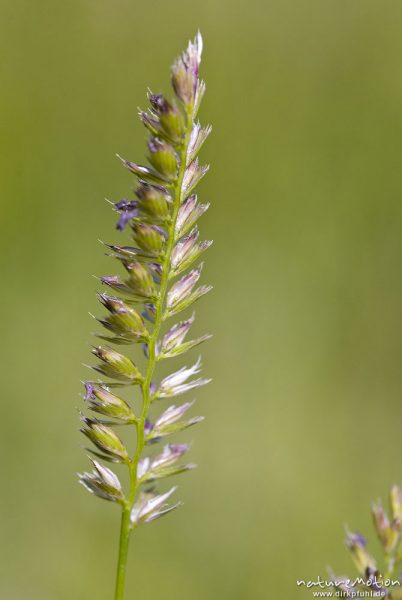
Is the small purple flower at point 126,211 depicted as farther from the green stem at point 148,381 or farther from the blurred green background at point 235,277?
the blurred green background at point 235,277

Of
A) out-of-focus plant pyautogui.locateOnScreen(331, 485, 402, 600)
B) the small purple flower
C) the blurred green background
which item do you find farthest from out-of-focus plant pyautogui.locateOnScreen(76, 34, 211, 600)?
the blurred green background

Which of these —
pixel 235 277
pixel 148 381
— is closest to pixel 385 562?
pixel 148 381

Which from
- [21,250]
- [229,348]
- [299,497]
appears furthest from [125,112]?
[299,497]

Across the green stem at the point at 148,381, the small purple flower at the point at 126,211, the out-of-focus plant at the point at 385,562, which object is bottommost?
the out-of-focus plant at the point at 385,562

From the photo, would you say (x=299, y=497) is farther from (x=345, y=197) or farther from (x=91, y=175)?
(x=91, y=175)

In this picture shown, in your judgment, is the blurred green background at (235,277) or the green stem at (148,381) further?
the blurred green background at (235,277)

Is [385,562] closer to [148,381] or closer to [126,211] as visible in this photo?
[148,381]

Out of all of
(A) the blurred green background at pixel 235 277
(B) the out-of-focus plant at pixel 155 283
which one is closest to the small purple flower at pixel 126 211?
(B) the out-of-focus plant at pixel 155 283
